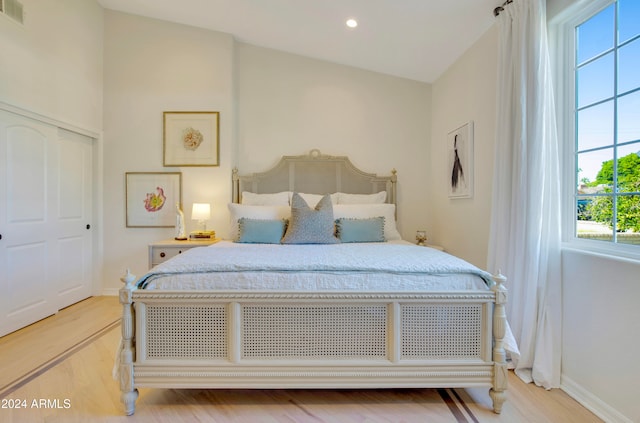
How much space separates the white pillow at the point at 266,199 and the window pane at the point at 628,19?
275cm

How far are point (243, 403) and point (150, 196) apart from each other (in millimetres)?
2761

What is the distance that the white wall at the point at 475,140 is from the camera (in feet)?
8.45

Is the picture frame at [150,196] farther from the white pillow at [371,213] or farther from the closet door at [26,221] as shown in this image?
the white pillow at [371,213]

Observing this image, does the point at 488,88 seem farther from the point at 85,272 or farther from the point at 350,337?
the point at 85,272

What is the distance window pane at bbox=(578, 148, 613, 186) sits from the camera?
172 centimetres

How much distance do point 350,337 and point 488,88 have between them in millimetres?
2299

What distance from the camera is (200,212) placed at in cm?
340

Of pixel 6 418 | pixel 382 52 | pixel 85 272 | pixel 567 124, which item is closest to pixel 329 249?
pixel 567 124

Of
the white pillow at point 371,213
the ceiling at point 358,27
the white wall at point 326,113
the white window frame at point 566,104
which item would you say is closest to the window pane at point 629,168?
the white window frame at point 566,104

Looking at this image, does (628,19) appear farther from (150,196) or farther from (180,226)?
(150,196)

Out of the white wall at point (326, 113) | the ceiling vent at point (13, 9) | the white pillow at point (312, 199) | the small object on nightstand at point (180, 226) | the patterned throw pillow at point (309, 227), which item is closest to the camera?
the ceiling vent at point (13, 9)

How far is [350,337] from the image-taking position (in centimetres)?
167

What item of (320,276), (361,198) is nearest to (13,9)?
(320,276)

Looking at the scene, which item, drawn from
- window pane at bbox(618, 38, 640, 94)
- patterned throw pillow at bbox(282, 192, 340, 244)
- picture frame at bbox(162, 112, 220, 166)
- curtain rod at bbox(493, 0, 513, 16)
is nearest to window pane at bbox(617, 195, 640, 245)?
window pane at bbox(618, 38, 640, 94)
